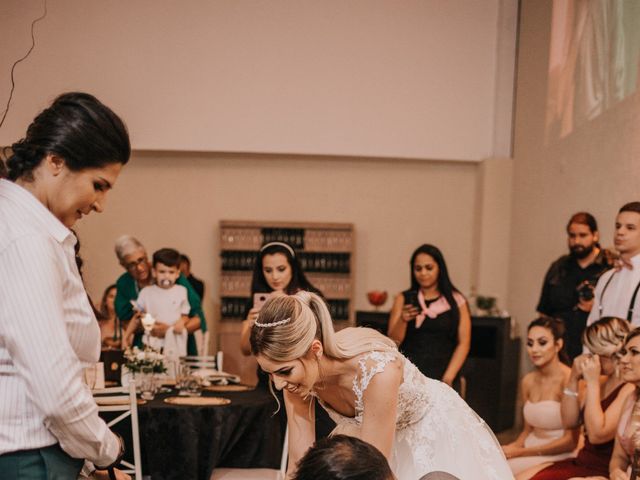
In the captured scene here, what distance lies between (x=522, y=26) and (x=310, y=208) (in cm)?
286

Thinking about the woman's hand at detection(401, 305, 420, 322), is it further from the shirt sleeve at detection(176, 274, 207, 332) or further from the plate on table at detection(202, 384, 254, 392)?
the shirt sleeve at detection(176, 274, 207, 332)

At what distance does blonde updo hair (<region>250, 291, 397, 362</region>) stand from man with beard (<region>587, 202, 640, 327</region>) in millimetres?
2246

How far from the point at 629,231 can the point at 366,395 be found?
234cm

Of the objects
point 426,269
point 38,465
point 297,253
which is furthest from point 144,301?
point 38,465

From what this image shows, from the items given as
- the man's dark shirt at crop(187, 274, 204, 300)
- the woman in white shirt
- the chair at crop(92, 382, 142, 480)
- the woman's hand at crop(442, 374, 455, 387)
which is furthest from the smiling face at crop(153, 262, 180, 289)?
the woman in white shirt

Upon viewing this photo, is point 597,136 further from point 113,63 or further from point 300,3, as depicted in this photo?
point 113,63

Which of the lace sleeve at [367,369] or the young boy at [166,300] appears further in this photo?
the young boy at [166,300]

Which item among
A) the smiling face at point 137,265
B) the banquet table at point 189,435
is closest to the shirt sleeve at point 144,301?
the smiling face at point 137,265

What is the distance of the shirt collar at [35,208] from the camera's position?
1.26m

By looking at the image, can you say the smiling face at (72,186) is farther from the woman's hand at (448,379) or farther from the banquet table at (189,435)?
the woman's hand at (448,379)

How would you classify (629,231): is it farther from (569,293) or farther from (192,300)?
(192,300)

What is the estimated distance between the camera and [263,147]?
309 inches

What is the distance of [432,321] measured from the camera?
4656 mm

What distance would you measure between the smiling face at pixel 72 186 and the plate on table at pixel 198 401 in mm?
2669
